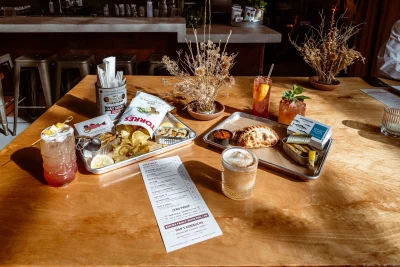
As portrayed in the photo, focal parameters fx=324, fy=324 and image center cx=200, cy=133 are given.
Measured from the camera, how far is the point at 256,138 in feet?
4.38

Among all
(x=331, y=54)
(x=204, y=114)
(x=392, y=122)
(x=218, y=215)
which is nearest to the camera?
(x=218, y=215)

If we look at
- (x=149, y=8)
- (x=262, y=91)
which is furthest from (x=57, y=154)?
(x=149, y=8)

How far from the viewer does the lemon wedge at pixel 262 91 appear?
159cm

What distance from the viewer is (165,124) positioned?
4.83 ft

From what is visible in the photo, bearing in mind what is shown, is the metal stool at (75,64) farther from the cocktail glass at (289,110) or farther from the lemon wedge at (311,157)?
the lemon wedge at (311,157)

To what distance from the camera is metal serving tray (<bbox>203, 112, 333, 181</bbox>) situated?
116 centimetres

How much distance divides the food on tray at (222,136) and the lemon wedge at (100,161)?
43cm

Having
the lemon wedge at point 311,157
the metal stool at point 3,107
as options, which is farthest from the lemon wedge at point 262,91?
the metal stool at point 3,107

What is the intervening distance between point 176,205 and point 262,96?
2.67ft

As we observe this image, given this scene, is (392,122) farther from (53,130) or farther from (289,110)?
(53,130)

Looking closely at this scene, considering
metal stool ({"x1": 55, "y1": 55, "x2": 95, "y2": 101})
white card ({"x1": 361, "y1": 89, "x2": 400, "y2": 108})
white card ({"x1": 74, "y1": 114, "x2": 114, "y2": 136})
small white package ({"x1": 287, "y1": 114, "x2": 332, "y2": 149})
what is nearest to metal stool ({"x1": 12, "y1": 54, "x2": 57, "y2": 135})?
metal stool ({"x1": 55, "y1": 55, "x2": 95, "y2": 101})

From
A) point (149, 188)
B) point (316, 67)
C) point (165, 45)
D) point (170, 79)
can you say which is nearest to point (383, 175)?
point (149, 188)

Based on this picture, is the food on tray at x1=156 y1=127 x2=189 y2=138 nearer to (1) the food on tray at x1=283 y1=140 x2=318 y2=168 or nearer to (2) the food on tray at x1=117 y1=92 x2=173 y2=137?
(2) the food on tray at x1=117 y1=92 x2=173 y2=137

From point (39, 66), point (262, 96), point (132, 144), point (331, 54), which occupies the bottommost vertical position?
point (39, 66)
